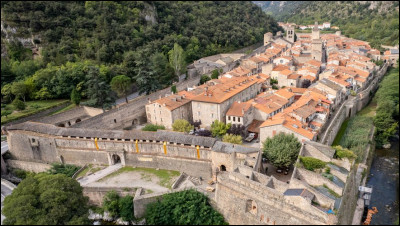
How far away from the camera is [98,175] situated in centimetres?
2567

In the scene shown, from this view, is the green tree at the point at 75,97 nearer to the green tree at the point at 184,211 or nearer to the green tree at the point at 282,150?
the green tree at the point at 184,211

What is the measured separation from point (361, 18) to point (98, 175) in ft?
283

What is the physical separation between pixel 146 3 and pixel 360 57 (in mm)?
40221

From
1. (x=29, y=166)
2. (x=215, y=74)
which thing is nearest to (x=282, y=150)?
(x=29, y=166)

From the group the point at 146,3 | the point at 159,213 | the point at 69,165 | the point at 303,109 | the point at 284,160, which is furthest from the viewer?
the point at 146,3

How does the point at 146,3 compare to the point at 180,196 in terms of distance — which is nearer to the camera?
the point at 180,196

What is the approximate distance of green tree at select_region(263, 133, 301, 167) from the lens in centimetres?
2344

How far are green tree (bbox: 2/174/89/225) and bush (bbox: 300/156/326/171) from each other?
15057 millimetres

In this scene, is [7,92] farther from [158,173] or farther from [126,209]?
[126,209]

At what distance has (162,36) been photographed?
57500mm

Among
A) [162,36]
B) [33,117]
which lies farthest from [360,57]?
[33,117]

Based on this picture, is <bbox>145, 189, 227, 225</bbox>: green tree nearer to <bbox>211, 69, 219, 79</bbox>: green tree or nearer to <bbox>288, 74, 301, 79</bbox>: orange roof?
<bbox>288, 74, 301, 79</bbox>: orange roof

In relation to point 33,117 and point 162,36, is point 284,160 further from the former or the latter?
point 162,36

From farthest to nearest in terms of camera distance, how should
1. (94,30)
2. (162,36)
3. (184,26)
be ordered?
(184,26)
(162,36)
(94,30)
